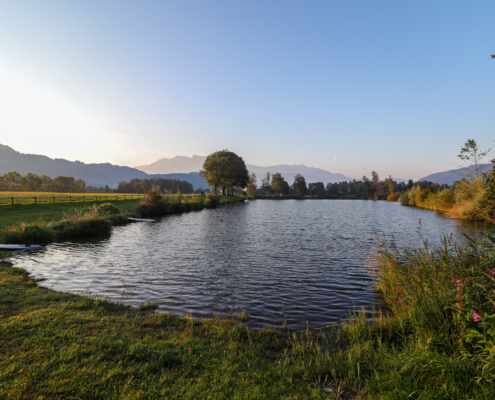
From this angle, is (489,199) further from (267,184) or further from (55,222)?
(267,184)

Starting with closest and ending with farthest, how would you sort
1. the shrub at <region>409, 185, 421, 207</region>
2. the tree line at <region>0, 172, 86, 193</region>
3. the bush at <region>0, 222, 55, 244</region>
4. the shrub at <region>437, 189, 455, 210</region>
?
the bush at <region>0, 222, 55, 244</region>
the shrub at <region>437, 189, 455, 210</region>
the shrub at <region>409, 185, 421, 207</region>
the tree line at <region>0, 172, 86, 193</region>

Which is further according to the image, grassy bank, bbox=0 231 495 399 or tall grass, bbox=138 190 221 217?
tall grass, bbox=138 190 221 217

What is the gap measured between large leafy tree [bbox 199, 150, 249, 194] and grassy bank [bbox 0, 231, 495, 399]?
3268 inches

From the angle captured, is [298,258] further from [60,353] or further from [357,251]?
[60,353]

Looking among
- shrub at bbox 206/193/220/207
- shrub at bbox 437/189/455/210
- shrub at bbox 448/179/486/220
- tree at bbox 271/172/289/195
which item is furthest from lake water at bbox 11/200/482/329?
tree at bbox 271/172/289/195

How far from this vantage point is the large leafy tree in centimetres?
8956

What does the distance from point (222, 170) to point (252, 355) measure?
279ft

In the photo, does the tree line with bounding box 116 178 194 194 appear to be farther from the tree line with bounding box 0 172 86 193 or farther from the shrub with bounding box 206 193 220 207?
the shrub with bounding box 206 193 220 207

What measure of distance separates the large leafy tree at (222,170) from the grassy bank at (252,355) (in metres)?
83.0

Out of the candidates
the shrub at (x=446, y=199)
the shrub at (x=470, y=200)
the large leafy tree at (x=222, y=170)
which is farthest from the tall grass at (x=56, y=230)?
the large leafy tree at (x=222, y=170)

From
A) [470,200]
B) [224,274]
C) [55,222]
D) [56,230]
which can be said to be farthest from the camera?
[470,200]

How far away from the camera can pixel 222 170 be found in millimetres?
89125

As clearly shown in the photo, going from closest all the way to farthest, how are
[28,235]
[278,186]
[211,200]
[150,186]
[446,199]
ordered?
1. [28,235]
2. [446,199]
3. [211,200]
4. [150,186]
5. [278,186]

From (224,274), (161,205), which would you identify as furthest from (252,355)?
(161,205)
